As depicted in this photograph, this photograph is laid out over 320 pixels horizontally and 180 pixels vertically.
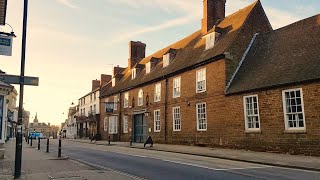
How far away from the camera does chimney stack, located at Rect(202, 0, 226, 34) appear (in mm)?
31062

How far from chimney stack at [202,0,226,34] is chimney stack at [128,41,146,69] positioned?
57.9 feet

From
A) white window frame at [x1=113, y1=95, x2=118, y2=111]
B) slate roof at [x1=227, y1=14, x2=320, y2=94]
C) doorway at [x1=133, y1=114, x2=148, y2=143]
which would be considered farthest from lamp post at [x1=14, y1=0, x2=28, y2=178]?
Result: white window frame at [x1=113, y1=95, x2=118, y2=111]

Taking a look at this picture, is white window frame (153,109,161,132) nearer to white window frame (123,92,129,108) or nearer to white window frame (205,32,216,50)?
white window frame (123,92,129,108)

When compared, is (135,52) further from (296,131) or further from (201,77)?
(296,131)

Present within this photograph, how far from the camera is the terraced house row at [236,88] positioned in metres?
19.0

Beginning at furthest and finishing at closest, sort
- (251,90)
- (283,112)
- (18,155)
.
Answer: (251,90)
(283,112)
(18,155)

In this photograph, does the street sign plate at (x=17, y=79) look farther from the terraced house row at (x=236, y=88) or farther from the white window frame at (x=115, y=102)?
the white window frame at (x=115, y=102)

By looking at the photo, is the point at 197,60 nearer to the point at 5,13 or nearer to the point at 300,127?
the point at 300,127

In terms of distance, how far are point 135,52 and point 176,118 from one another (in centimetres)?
2014

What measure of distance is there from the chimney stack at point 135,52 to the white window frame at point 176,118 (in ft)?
60.8

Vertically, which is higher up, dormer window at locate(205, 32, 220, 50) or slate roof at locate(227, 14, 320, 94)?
dormer window at locate(205, 32, 220, 50)

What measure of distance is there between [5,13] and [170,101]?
19356 mm

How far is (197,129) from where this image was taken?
88.2ft

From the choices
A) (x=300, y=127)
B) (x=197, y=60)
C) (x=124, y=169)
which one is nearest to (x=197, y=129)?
(x=197, y=60)
